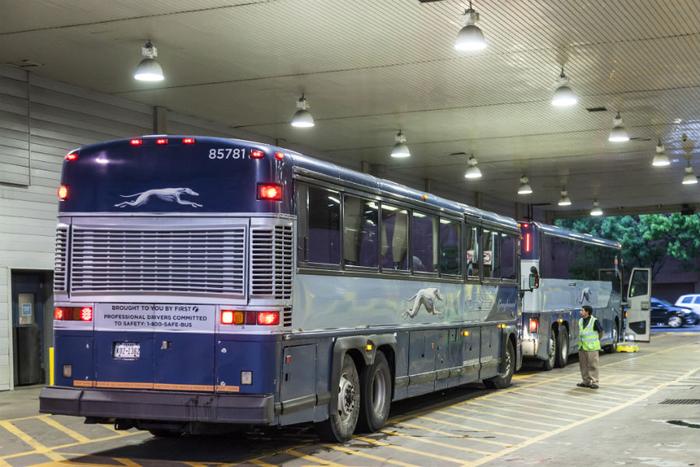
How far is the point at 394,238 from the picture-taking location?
13.6 m

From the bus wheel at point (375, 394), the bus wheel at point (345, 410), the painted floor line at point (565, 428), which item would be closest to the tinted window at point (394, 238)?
the bus wheel at point (375, 394)

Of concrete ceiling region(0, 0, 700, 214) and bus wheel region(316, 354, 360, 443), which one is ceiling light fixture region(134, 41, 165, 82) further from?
bus wheel region(316, 354, 360, 443)

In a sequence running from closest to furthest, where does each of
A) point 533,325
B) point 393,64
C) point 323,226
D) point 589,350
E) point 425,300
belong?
point 323,226
point 425,300
point 393,64
point 589,350
point 533,325

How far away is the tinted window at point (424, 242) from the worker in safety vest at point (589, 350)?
5.39 metres

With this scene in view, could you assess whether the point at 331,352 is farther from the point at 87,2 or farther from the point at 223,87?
the point at 223,87

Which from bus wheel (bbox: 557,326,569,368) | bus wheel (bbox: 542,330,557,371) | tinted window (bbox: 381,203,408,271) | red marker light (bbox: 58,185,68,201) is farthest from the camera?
bus wheel (bbox: 557,326,569,368)

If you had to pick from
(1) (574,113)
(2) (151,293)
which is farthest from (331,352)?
(1) (574,113)

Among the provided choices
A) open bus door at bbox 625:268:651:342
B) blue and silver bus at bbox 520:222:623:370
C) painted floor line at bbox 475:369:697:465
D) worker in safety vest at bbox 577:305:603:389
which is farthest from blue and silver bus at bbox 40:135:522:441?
open bus door at bbox 625:268:651:342

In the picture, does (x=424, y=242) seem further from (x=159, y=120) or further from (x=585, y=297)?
(x=585, y=297)

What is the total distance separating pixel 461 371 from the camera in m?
16.5

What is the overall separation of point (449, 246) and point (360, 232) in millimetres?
3831

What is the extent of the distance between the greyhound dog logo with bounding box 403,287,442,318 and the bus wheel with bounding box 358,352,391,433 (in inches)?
44.2

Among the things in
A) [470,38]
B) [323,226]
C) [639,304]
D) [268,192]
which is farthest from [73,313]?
[639,304]

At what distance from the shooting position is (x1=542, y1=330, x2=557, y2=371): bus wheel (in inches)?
955
